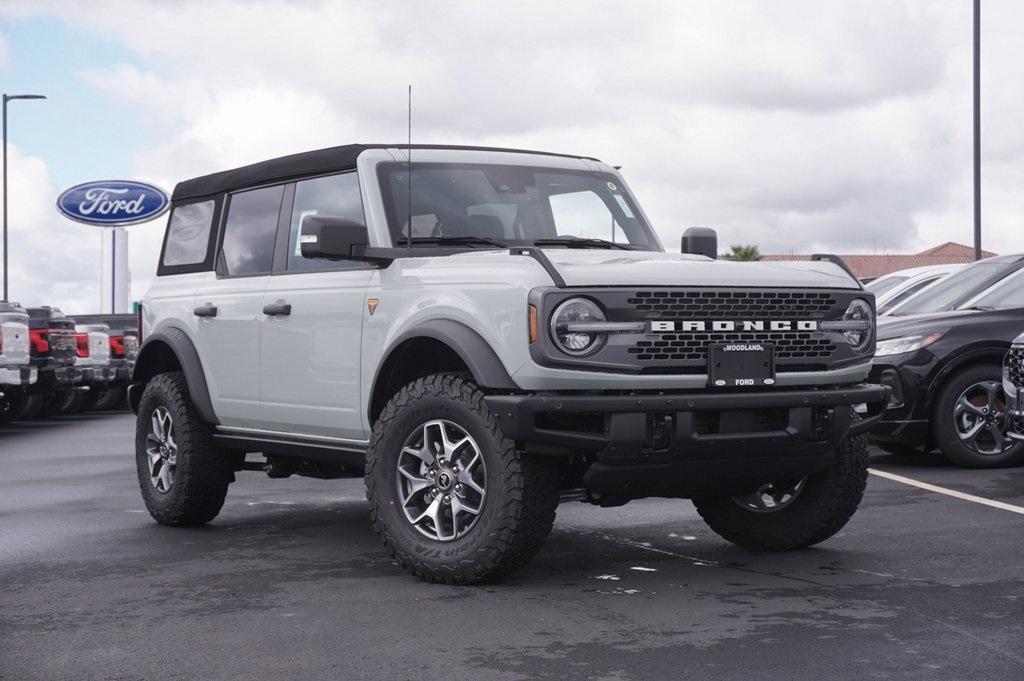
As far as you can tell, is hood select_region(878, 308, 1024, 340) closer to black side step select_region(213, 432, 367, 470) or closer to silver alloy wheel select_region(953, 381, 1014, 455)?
silver alloy wheel select_region(953, 381, 1014, 455)

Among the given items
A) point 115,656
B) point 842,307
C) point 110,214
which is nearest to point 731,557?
point 842,307

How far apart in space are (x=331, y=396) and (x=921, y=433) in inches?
228

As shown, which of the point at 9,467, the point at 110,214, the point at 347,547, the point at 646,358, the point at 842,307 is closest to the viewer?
the point at 646,358

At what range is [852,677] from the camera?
482 cm

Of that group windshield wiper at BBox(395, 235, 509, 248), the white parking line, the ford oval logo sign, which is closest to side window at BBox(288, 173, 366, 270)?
windshield wiper at BBox(395, 235, 509, 248)

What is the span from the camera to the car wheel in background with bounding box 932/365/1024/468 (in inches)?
448

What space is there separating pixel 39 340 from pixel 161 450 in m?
10.5

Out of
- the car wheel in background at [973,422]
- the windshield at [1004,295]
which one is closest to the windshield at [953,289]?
the windshield at [1004,295]

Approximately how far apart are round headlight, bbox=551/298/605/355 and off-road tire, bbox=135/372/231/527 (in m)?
3.33

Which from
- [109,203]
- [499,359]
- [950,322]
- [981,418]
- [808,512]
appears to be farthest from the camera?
[109,203]

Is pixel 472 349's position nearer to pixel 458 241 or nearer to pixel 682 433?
pixel 682 433

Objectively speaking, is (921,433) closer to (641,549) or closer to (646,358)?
(641,549)

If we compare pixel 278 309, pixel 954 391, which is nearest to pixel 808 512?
pixel 278 309

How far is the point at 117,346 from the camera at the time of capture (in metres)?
23.9
